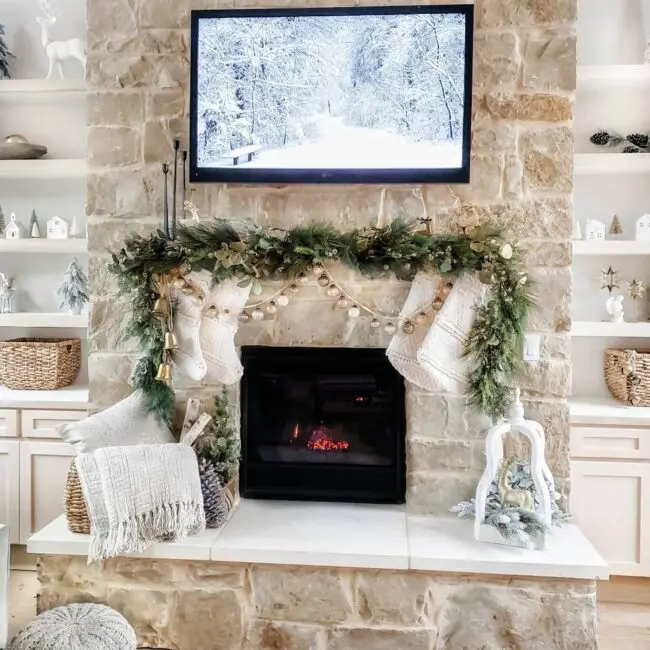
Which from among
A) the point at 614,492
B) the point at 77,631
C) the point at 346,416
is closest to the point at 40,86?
the point at 346,416

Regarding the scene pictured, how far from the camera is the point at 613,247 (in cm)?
299

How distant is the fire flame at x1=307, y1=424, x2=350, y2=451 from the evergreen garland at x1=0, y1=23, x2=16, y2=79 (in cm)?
238

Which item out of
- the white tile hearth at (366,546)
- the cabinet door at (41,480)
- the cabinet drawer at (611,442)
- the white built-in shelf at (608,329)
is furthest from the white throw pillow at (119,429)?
the white built-in shelf at (608,329)

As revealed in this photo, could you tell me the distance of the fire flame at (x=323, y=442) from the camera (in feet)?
8.82

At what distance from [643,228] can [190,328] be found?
2131mm

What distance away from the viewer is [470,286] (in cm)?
240

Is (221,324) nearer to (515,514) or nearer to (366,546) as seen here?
(366,546)

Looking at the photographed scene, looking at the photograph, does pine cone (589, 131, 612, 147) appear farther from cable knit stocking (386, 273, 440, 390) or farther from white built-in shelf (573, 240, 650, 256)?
cable knit stocking (386, 273, 440, 390)

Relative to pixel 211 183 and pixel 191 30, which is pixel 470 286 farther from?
pixel 191 30

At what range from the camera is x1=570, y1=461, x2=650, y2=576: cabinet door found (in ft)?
9.20

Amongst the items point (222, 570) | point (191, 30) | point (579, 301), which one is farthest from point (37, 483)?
point (579, 301)

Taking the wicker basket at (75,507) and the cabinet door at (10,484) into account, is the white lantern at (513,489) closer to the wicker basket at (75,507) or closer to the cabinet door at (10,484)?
the wicker basket at (75,507)

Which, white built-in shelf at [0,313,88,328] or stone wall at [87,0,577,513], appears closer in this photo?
stone wall at [87,0,577,513]

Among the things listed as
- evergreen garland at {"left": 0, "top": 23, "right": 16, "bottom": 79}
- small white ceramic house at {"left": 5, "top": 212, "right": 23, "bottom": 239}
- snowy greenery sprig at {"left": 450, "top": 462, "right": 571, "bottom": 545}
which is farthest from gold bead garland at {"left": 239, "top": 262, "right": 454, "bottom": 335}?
evergreen garland at {"left": 0, "top": 23, "right": 16, "bottom": 79}
